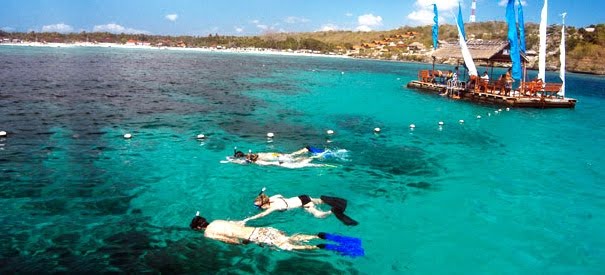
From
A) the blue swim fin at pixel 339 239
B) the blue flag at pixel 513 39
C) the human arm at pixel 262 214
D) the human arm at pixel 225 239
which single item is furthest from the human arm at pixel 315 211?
the blue flag at pixel 513 39

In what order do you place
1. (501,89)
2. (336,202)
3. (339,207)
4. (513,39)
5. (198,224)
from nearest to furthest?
1. (198,224)
2. (339,207)
3. (336,202)
4. (513,39)
5. (501,89)

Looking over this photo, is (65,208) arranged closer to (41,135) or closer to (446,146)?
(41,135)

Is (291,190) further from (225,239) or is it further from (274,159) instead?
(225,239)

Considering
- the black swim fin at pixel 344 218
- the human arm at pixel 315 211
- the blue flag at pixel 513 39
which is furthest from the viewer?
the blue flag at pixel 513 39

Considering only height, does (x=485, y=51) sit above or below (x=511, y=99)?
above

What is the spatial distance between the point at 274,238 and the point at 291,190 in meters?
4.60

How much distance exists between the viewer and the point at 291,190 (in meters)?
16.0

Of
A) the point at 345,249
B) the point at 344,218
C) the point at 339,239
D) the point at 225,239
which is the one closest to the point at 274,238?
the point at 225,239

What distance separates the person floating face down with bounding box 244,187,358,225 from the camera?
13.4m

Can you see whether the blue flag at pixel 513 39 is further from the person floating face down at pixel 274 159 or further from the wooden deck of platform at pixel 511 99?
the person floating face down at pixel 274 159

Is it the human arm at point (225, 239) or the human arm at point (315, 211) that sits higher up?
the human arm at point (315, 211)

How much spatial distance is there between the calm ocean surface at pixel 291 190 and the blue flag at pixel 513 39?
978 cm

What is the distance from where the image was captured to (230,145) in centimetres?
2241

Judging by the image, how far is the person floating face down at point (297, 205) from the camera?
43.9 feet
